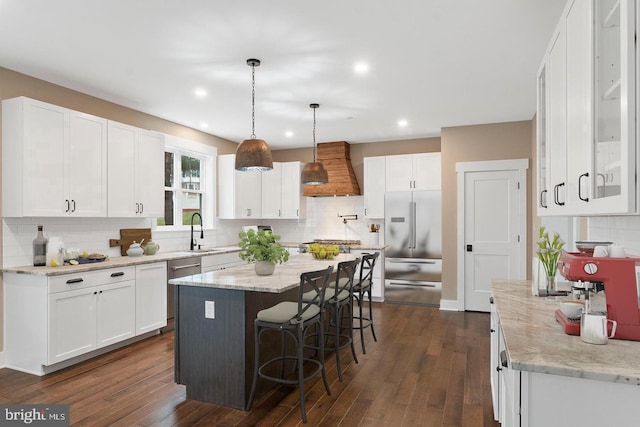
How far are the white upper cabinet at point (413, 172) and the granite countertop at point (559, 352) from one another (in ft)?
14.3

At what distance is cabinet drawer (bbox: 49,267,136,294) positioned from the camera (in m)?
3.46

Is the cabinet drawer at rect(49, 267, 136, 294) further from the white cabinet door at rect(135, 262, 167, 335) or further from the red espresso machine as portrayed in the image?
the red espresso machine

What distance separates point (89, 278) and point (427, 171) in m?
4.84

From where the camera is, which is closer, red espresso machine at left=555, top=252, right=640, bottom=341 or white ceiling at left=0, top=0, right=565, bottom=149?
red espresso machine at left=555, top=252, right=640, bottom=341

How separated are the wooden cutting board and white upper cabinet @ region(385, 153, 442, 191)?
3.77m

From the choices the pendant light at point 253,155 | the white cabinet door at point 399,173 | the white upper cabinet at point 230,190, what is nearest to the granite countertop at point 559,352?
the pendant light at point 253,155

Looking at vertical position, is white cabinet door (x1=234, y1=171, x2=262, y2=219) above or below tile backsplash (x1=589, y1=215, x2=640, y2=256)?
above

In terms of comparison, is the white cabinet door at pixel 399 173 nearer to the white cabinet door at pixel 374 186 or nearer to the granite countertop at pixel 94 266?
the white cabinet door at pixel 374 186

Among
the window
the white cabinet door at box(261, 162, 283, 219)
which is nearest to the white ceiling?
the window

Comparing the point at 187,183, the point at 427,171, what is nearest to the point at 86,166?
the point at 187,183

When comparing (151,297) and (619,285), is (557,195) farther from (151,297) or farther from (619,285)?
(151,297)

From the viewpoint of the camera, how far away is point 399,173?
21.2ft

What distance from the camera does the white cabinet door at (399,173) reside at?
6391 millimetres

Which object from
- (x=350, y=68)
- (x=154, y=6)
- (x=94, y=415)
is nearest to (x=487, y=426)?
(x=94, y=415)
